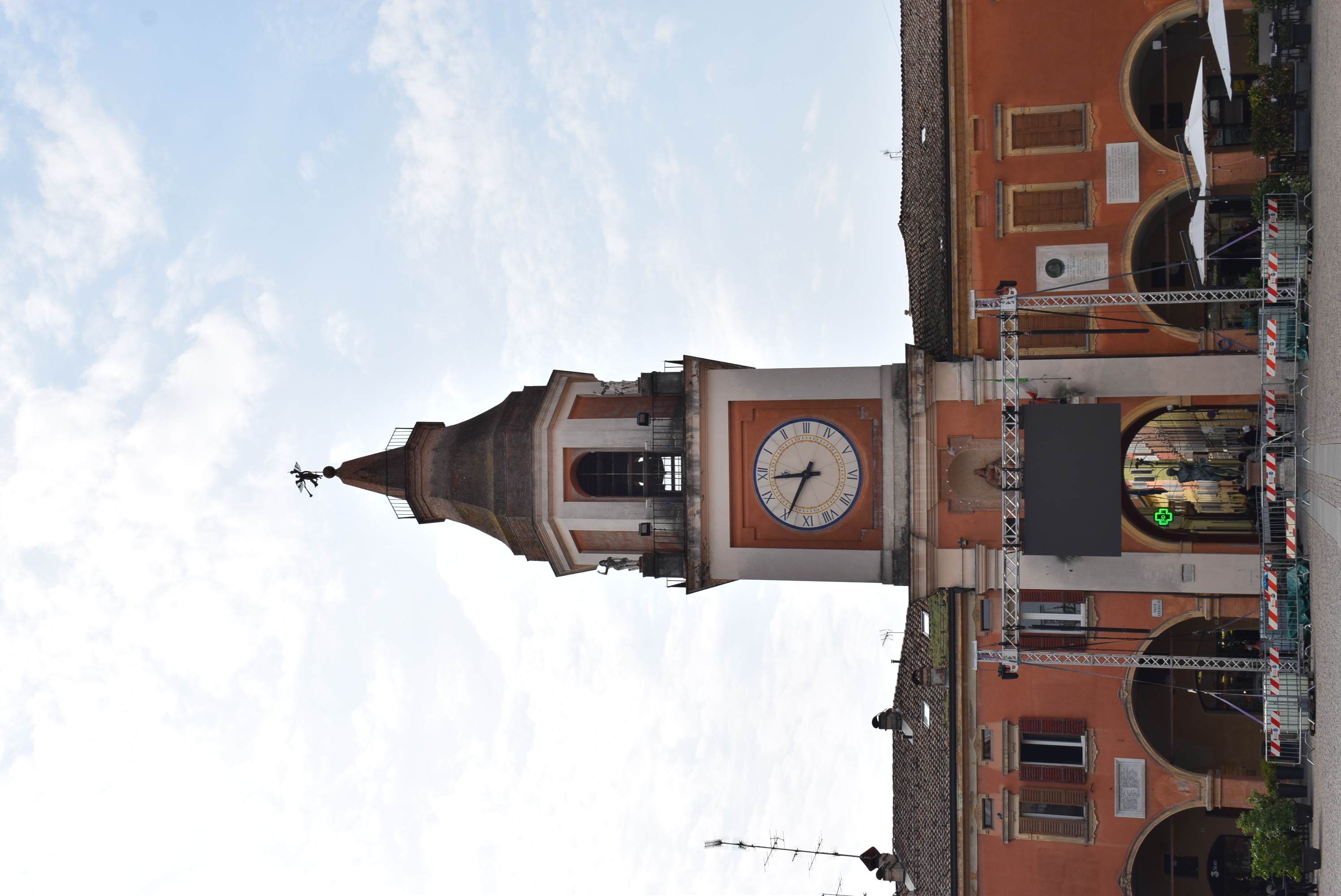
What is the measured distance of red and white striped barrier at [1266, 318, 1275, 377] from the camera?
19.5 m

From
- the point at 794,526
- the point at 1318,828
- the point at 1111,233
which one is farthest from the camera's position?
the point at 1111,233

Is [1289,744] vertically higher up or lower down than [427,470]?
lower down

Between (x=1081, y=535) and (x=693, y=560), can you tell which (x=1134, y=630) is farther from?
(x=693, y=560)

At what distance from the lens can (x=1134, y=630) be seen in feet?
70.3

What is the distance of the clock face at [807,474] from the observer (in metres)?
20.8

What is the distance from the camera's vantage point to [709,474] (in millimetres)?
21297

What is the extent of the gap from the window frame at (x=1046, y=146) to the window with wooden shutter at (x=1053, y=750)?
13.0 metres

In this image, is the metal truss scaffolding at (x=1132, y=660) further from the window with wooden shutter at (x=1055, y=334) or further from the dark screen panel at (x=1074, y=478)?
the window with wooden shutter at (x=1055, y=334)

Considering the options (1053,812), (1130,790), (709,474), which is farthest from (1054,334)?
(1053,812)

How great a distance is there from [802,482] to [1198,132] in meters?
11.1

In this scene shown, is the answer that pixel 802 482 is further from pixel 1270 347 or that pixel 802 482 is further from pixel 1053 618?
pixel 1270 347

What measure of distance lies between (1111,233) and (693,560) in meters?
12.1

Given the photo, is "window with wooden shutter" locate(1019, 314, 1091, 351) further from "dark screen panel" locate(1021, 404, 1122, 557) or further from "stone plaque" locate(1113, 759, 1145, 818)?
"stone plaque" locate(1113, 759, 1145, 818)

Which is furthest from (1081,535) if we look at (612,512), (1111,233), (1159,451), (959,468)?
(1159,451)
